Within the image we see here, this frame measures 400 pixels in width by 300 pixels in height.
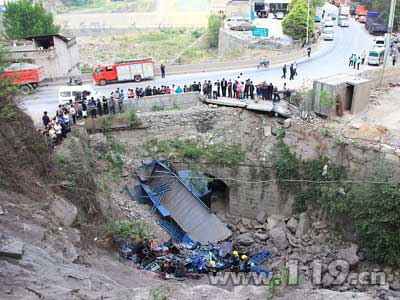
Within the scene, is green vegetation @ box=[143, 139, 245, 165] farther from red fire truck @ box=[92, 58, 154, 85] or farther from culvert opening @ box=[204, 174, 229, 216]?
red fire truck @ box=[92, 58, 154, 85]

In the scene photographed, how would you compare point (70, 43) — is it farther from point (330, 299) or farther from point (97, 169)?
point (330, 299)

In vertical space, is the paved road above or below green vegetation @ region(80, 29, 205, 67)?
above

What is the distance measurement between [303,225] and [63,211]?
966 centimetres

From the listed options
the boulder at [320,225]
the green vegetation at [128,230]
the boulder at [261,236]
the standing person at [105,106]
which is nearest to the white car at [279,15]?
the standing person at [105,106]

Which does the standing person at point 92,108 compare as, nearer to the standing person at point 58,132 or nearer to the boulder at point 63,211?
the standing person at point 58,132

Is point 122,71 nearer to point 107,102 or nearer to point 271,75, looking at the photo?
point 107,102

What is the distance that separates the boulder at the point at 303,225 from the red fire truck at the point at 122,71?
13995 millimetres

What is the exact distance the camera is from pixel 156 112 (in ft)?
68.4

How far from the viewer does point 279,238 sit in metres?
17.9

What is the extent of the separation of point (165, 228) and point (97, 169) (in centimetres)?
367

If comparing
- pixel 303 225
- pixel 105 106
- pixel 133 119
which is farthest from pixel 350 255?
pixel 105 106

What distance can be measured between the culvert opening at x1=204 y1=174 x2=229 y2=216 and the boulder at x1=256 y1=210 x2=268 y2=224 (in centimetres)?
182

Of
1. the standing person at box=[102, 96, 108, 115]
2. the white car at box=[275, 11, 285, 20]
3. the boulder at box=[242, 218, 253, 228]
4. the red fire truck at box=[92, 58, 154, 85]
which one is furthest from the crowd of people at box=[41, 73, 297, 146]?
the white car at box=[275, 11, 285, 20]

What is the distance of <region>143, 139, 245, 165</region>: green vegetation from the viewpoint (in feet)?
66.4
